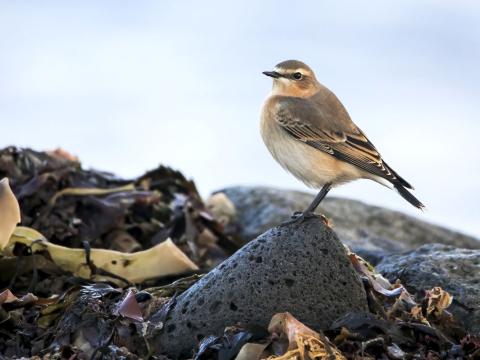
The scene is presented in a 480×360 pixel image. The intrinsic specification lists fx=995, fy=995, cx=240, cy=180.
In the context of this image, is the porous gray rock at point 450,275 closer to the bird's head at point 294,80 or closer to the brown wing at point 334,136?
the brown wing at point 334,136

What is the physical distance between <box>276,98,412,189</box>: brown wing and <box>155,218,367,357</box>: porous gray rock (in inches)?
64.1


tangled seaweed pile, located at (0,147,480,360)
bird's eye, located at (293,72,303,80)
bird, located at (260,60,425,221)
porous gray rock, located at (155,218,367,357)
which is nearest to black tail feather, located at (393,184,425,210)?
bird, located at (260,60,425,221)

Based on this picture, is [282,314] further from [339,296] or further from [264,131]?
[264,131]

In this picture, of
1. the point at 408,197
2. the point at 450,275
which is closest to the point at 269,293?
the point at 450,275

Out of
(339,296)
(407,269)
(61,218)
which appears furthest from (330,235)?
(61,218)

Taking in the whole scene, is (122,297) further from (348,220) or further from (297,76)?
(348,220)

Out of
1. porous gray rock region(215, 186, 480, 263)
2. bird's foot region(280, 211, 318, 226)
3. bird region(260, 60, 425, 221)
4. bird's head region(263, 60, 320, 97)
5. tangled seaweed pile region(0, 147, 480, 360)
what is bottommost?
porous gray rock region(215, 186, 480, 263)

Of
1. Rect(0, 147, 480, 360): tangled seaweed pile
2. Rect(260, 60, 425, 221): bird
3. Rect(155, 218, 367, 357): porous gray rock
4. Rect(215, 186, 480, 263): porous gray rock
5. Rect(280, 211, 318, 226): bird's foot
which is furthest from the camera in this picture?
Rect(215, 186, 480, 263): porous gray rock

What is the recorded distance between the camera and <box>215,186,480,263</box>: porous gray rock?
32.8 ft

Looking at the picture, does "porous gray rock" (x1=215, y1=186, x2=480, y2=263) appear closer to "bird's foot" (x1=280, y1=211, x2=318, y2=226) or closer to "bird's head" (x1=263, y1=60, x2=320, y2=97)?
"bird's head" (x1=263, y1=60, x2=320, y2=97)

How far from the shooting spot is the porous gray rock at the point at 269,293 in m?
5.23

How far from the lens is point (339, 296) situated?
5289 millimetres

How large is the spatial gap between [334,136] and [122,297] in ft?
7.09

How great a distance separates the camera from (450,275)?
6.32m
